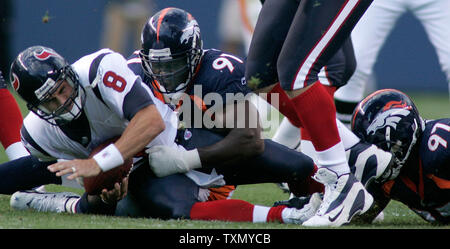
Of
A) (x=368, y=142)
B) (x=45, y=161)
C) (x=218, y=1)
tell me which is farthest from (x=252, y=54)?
(x=218, y=1)

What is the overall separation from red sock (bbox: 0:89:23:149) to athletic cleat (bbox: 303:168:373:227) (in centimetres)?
156

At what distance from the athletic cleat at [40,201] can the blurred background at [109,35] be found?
5179mm

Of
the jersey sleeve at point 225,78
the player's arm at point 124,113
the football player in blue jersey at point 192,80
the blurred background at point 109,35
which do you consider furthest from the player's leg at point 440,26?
the blurred background at point 109,35

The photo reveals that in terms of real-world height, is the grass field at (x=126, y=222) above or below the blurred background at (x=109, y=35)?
above

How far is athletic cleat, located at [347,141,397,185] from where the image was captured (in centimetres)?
313

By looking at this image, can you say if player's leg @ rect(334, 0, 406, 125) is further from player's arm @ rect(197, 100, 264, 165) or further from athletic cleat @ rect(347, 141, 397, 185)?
player's arm @ rect(197, 100, 264, 165)

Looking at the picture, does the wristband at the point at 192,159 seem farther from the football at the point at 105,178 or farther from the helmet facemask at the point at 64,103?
the helmet facemask at the point at 64,103

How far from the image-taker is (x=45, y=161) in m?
3.41

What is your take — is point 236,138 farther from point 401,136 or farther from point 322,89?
point 401,136

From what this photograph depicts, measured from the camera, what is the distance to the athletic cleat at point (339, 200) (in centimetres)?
303

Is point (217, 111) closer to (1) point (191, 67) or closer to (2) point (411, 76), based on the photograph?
(1) point (191, 67)

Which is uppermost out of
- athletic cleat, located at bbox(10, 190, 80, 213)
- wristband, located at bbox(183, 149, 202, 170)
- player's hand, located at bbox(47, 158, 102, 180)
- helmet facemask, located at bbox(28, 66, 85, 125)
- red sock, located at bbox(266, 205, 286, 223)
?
helmet facemask, located at bbox(28, 66, 85, 125)

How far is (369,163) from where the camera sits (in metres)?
3.22

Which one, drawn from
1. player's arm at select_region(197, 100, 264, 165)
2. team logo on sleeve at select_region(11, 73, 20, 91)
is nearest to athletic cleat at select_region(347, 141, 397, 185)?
player's arm at select_region(197, 100, 264, 165)
